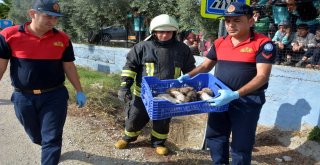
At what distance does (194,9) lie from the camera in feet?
25.2

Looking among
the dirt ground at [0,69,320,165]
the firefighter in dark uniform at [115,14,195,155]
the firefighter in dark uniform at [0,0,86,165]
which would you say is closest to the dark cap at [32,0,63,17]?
the firefighter in dark uniform at [0,0,86,165]

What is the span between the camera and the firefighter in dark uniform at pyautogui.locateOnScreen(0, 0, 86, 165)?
316 centimetres

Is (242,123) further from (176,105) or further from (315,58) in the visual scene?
(315,58)

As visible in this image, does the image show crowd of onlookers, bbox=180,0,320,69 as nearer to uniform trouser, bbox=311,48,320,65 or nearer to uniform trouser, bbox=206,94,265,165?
uniform trouser, bbox=311,48,320,65

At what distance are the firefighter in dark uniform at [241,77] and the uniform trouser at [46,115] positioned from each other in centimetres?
159

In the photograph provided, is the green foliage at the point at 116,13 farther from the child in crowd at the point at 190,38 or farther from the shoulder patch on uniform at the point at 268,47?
the shoulder patch on uniform at the point at 268,47

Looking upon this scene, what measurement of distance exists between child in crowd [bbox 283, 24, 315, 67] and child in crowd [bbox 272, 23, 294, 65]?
115 mm

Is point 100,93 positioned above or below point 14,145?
above

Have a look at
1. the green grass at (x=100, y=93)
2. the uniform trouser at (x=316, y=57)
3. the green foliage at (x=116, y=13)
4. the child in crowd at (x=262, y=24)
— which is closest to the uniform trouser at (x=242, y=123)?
the uniform trouser at (x=316, y=57)

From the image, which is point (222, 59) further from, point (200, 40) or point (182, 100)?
point (200, 40)

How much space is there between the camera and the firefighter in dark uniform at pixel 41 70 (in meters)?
3.16

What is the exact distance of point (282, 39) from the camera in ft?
20.4

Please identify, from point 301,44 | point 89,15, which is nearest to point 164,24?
point 301,44

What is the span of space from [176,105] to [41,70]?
1.40 metres
